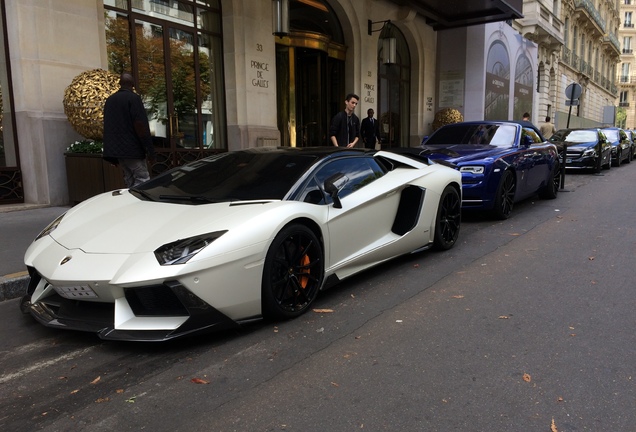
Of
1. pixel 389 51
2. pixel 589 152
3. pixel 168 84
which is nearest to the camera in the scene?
pixel 168 84

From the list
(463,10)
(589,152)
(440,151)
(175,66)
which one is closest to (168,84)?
(175,66)

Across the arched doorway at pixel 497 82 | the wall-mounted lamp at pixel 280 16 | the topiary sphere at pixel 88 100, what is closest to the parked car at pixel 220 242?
the topiary sphere at pixel 88 100

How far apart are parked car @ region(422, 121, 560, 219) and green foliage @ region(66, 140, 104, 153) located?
200 inches

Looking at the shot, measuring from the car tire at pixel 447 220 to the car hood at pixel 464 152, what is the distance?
1.77 meters

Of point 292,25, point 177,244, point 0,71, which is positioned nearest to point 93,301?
point 177,244

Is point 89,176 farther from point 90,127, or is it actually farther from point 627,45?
point 627,45

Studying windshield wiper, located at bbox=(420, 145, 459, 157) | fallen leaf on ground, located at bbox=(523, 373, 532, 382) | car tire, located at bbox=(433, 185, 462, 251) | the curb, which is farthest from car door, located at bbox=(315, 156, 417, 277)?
windshield wiper, located at bbox=(420, 145, 459, 157)

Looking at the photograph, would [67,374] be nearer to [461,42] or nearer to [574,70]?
[461,42]

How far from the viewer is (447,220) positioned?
585 centimetres

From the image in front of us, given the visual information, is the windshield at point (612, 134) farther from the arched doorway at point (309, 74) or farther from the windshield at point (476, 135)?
the windshield at point (476, 135)

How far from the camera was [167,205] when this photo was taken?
3.88 metres

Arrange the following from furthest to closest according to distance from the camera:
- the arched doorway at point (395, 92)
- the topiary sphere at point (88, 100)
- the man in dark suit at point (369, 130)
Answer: the arched doorway at point (395, 92) < the man in dark suit at point (369, 130) < the topiary sphere at point (88, 100)

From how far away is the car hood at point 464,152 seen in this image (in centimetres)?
758

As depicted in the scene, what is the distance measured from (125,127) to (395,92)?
13.3 meters
